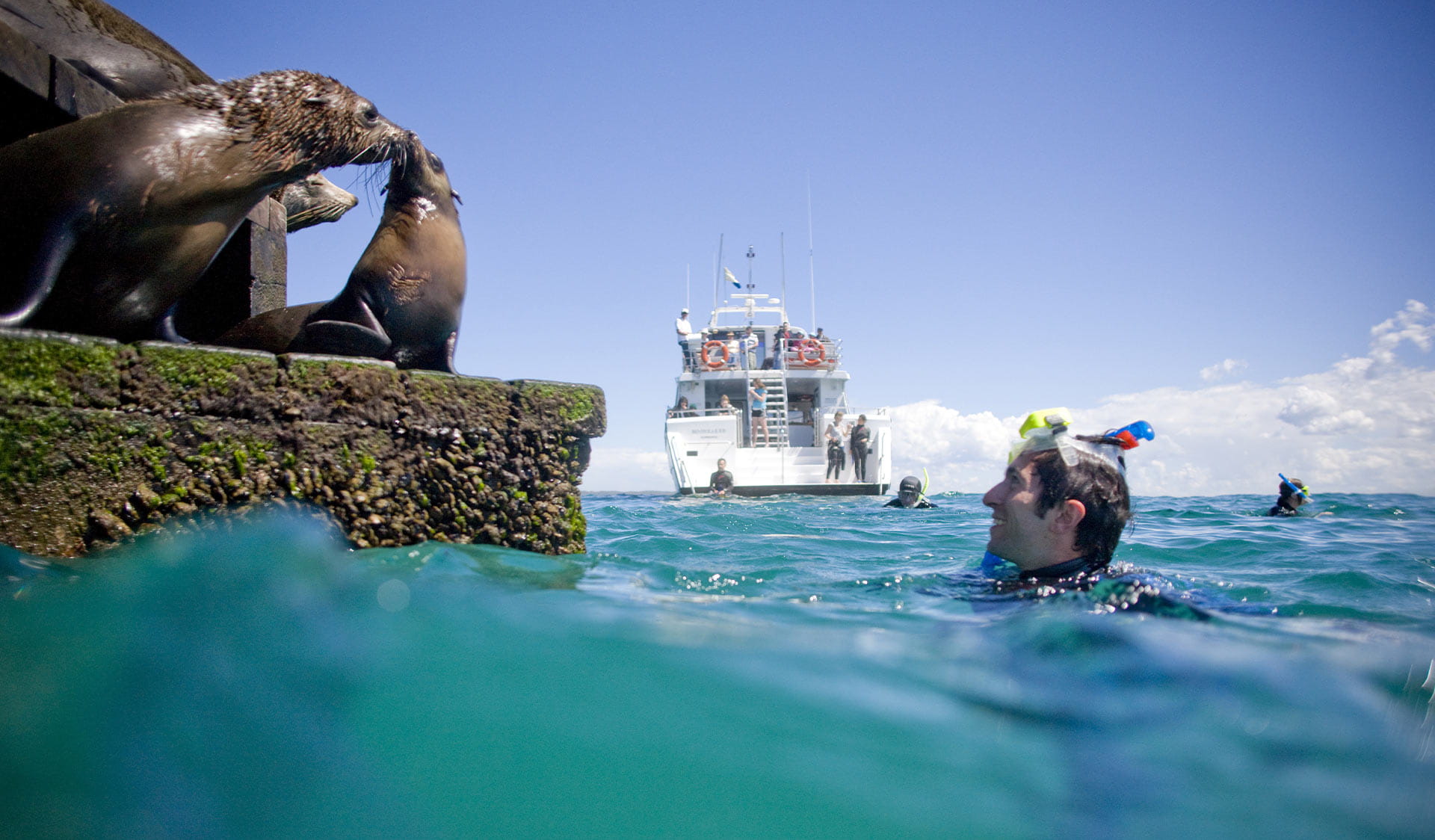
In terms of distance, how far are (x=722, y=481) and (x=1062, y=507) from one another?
1478 centimetres

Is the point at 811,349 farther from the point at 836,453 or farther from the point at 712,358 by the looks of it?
the point at 836,453

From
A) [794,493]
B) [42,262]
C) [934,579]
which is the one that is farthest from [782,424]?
[42,262]

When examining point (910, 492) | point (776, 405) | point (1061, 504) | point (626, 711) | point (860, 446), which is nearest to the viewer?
point (626, 711)

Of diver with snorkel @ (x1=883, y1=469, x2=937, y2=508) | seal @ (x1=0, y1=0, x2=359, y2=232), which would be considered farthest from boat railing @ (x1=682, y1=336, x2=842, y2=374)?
seal @ (x1=0, y1=0, x2=359, y2=232)

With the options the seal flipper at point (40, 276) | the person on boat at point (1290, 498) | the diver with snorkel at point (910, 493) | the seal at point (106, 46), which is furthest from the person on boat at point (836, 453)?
the seal flipper at point (40, 276)

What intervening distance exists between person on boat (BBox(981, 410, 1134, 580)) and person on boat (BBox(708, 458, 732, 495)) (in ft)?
48.0

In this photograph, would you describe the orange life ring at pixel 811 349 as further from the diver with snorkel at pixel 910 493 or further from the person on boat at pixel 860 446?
the diver with snorkel at pixel 910 493

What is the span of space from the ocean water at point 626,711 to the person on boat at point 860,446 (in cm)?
1600

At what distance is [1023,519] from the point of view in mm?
2635

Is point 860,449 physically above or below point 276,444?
above

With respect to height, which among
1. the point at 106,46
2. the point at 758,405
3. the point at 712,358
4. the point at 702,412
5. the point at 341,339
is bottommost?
the point at 341,339

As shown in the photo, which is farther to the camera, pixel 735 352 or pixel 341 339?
pixel 735 352

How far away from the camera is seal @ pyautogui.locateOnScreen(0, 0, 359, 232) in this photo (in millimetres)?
3502

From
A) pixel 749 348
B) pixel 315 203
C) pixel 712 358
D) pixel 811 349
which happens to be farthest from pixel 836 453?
pixel 315 203
